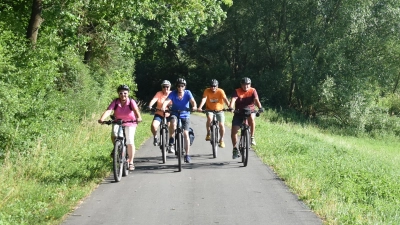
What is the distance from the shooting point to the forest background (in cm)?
1405

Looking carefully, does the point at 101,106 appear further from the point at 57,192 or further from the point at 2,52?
the point at 57,192

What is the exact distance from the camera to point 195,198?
28.8 ft

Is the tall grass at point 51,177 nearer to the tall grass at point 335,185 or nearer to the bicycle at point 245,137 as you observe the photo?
the bicycle at point 245,137

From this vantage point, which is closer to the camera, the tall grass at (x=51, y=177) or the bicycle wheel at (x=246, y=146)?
the tall grass at (x=51, y=177)

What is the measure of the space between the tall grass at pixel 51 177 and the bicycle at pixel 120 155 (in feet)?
1.25

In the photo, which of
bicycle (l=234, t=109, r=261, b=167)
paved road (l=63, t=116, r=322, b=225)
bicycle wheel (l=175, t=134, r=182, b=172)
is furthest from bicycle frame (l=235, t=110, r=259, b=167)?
bicycle wheel (l=175, t=134, r=182, b=172)

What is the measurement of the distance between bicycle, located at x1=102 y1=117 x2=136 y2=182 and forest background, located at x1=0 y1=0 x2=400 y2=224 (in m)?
2.40

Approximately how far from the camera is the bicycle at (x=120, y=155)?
1002 cm

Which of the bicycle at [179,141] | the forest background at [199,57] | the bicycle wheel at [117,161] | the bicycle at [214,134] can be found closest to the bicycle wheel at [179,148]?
the bicycle at [179,141]

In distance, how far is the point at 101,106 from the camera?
2300cm

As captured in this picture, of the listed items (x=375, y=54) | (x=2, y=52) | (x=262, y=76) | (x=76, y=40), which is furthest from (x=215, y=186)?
(x=262, y=76)

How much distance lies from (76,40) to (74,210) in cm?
1080

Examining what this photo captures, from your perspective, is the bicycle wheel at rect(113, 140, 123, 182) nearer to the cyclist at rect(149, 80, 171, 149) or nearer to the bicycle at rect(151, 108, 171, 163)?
the bicycle at rect(151, 108, 171, 163)

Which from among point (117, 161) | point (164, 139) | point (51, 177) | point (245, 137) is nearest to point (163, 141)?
point (164, 139)
